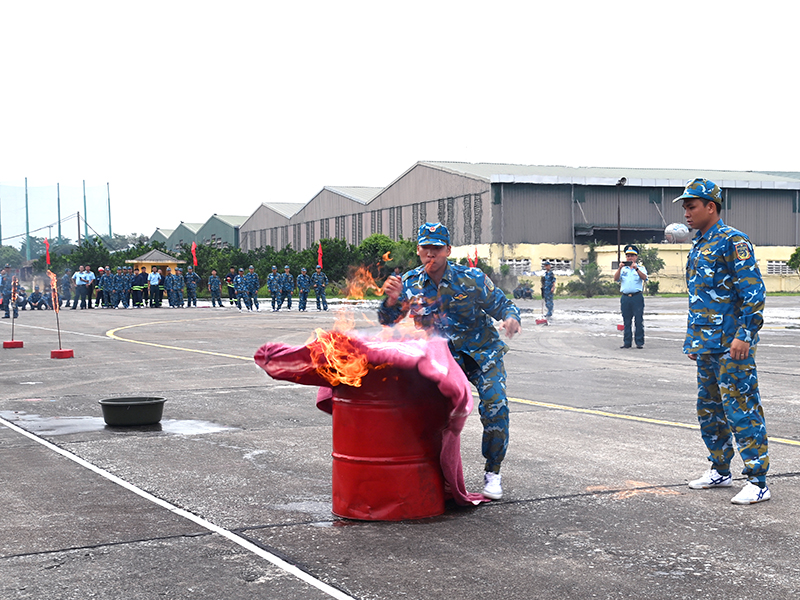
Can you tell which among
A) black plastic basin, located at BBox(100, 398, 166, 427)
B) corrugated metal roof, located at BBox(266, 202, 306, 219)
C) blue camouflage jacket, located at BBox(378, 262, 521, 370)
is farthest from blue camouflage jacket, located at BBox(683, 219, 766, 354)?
corrugated metal roof, located at BBox(266, 202, 306, 219)

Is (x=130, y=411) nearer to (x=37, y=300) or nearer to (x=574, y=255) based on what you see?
(x=37, y=300)

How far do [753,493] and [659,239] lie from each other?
65200mm

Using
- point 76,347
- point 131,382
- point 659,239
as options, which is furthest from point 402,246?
point 131,382

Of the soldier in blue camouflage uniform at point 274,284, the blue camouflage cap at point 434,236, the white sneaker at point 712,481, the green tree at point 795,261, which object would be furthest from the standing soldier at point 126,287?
the green tree at point 795,261

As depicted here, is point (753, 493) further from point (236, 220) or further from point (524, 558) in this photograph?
point (236, 220)

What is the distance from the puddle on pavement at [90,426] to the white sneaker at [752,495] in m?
4.81

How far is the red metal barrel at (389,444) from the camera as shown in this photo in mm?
Answer: 5363

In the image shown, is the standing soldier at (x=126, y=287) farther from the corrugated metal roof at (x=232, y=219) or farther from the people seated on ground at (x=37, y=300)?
the corrugated metal roof at (x=232, y=219)

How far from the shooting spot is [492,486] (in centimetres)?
600

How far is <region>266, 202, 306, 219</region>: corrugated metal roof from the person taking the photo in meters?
96.2

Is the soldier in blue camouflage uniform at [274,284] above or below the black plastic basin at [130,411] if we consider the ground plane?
above

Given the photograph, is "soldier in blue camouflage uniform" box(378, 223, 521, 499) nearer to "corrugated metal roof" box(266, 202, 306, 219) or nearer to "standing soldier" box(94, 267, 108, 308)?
"standing soldier" box(94, 267, 108, 308)

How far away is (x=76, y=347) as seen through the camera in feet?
63.8

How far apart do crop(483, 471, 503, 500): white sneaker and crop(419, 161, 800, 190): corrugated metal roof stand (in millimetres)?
57763
